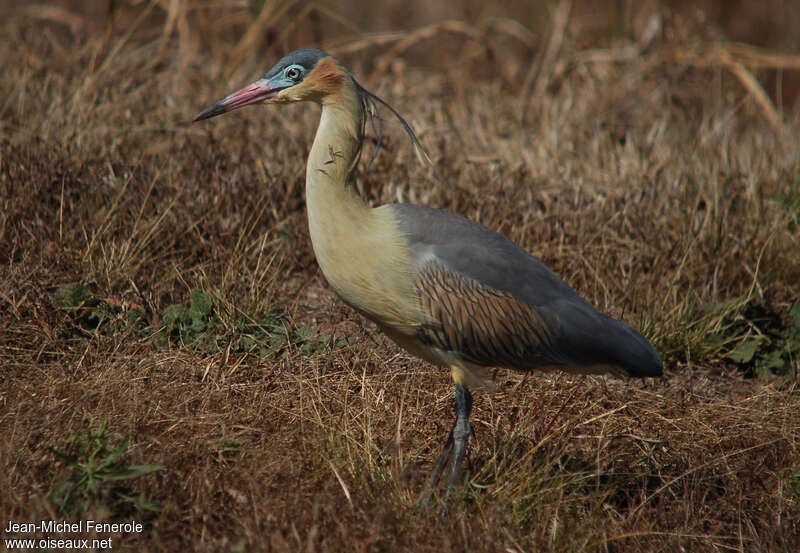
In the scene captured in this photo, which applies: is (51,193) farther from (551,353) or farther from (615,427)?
(615,427)

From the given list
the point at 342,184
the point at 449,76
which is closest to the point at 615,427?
the point at 342,184

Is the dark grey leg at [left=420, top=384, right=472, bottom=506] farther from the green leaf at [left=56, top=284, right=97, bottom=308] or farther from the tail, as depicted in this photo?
the green leaf at [left=56, top=284, right=97, bottom=308]

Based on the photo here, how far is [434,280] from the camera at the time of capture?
338 cm

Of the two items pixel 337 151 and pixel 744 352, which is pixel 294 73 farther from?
pixel 744 352

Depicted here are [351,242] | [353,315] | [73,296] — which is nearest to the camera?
[351,242]

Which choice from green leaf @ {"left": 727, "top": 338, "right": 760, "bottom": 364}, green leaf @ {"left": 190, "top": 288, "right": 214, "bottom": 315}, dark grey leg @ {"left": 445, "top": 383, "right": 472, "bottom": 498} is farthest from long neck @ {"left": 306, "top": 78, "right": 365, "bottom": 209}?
green leaf @ {"left": 727, "top": 338, "right": 760, "bottom": 364}

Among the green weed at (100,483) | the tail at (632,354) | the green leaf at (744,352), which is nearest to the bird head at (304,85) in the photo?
the tail at (632,354)

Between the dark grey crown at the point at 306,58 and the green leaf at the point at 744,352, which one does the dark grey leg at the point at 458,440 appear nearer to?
the dark grey crown at the point at 306,58

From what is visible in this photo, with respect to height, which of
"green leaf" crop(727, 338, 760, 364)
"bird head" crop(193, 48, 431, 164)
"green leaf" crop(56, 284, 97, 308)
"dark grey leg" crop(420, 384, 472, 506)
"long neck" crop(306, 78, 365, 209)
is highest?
"bird head" crop(193, 48, 431, 164)

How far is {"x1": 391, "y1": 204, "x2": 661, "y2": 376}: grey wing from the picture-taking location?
3.42 metres

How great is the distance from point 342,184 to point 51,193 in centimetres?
211

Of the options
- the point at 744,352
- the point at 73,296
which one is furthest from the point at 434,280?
the point at 744,352

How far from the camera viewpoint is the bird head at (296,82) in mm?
3428

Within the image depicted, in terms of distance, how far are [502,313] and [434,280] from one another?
34cm
